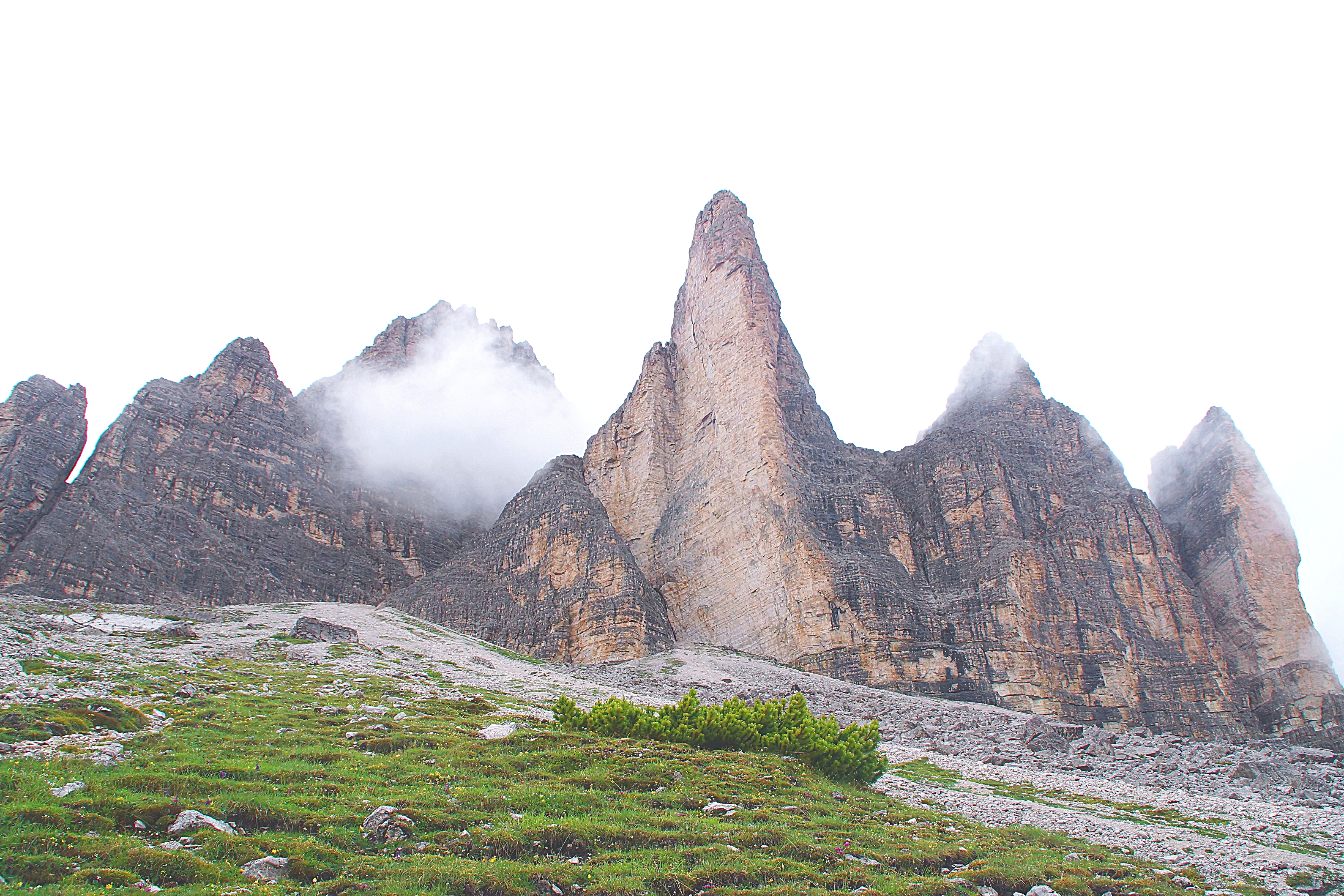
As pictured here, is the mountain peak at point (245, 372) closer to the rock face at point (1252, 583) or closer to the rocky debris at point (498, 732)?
the rocky debris at point (498, 732)

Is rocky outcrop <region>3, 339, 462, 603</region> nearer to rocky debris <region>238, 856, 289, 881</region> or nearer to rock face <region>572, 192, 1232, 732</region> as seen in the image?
rock face <region>572, 192, 1232, 732</region>

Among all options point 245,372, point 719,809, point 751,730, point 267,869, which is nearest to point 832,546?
point 751,730

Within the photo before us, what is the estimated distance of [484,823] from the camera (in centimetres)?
1573

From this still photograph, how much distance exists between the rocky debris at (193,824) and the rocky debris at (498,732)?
1080 centimetres

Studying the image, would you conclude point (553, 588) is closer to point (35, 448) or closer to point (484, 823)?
point (35, 448)

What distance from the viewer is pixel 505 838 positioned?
1465cm

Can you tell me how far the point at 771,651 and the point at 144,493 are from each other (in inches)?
3199

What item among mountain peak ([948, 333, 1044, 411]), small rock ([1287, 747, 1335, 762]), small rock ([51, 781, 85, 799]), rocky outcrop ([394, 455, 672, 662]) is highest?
mountain peak ([948, 333, 1044, 411])

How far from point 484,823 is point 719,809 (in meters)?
6.04

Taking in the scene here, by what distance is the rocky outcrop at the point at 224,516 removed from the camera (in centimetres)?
9106

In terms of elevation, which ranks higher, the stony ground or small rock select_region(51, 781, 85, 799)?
the stony ground

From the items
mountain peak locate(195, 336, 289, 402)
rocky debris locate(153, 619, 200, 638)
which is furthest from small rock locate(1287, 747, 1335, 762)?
mountain peak locate(195, 336, 289, 402)

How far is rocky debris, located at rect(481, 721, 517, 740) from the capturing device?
24.2 metres

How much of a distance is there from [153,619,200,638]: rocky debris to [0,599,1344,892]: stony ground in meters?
0.92
